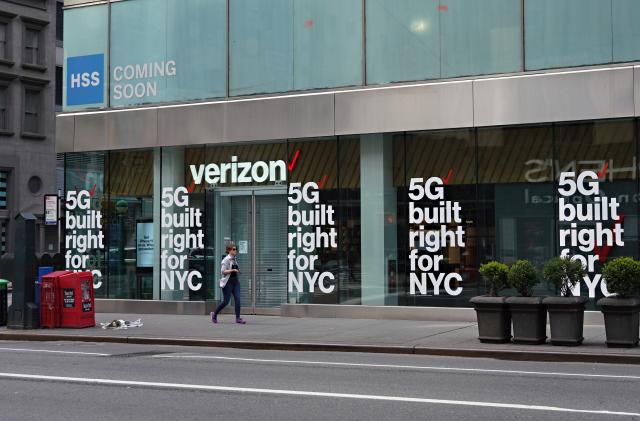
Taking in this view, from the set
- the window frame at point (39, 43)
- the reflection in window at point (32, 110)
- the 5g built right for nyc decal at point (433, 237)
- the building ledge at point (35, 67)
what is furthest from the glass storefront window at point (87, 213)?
the reflection in window at point (32, 110)

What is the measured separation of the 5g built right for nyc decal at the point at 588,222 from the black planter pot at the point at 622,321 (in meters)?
4.22

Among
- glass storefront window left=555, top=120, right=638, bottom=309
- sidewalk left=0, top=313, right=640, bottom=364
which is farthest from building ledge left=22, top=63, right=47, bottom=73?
glass storefront window left=555, top=120, right=638, bottom=309

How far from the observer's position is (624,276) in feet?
45.0

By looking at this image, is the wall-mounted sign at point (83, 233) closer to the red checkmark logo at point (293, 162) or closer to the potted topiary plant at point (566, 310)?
the red checkmark logo at point (293, 162)

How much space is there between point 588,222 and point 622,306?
15.6 ft

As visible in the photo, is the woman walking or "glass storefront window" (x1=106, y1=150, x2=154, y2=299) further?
"glass storefront window" (x1=106, y1=150, x2=154, y2=299)

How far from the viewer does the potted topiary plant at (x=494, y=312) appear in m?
14.6

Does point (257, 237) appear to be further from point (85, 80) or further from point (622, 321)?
point (622, 321)

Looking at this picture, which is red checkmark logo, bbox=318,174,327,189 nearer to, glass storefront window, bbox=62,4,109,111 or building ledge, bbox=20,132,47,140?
glass storefront window, bbox=62,4,109,111

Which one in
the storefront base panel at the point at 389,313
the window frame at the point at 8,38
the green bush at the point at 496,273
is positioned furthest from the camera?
the window frame at the point at 8,38

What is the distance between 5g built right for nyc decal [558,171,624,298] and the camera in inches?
706

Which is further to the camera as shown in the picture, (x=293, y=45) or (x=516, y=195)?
(x=293, y=45)

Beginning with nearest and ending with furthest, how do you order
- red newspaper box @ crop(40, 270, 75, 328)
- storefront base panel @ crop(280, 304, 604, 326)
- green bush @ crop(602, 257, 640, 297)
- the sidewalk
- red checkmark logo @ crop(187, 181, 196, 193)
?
the sidewalk, green bush @ crop(602, 257, 640, 297), red newspaper box @ crop(40, 270, 75, 328), storefront base panel @ crop(280, 304, 604, 326), red checkmark logo @ crop(187, 181, 196, 193)

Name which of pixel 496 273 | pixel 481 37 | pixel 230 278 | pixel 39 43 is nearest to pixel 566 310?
pixel 496 273
